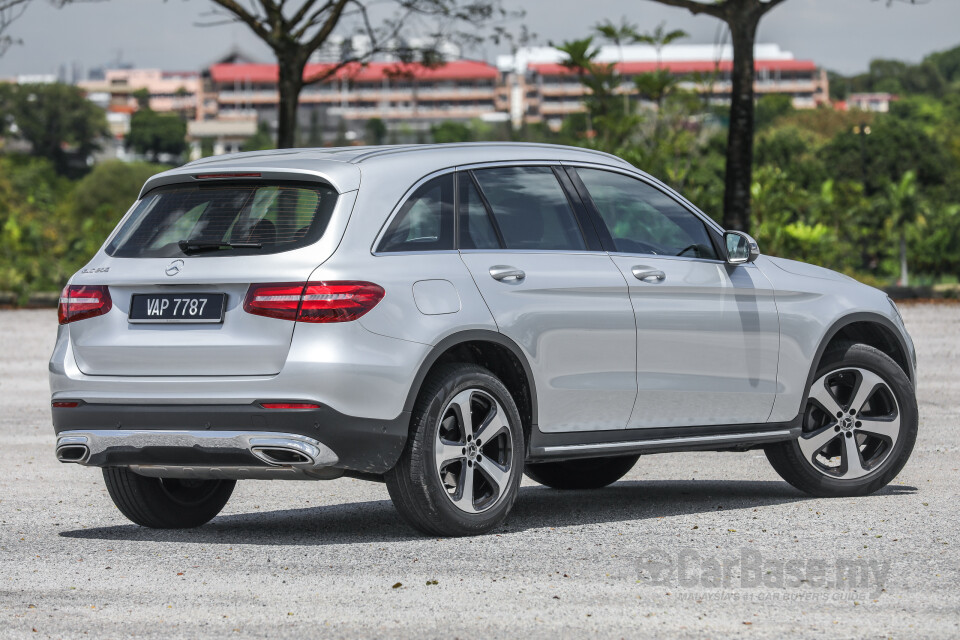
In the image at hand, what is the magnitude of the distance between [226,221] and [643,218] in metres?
2.15

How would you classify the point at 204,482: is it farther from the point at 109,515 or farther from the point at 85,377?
the point at 85,377

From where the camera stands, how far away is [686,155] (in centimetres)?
2677

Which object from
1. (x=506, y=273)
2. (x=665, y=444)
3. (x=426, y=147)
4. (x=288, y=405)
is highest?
(x=426, y=147)

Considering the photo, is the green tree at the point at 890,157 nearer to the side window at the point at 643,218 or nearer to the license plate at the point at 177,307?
the side window at the point at 643,218

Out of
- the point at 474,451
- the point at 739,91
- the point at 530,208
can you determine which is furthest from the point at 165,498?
the point at 739,91

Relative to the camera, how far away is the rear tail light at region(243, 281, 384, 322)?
21.3 feet

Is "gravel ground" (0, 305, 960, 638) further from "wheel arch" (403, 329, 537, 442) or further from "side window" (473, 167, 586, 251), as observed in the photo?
"side window" (473, 167, 586, 251)

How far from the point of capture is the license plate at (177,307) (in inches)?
A: 263

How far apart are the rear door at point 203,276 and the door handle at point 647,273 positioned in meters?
1.58

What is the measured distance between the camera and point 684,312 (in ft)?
25.8

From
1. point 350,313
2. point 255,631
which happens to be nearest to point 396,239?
point 350,313

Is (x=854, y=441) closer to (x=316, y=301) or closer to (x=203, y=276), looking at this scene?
(x=316, y=301)

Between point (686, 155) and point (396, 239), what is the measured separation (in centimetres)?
2036

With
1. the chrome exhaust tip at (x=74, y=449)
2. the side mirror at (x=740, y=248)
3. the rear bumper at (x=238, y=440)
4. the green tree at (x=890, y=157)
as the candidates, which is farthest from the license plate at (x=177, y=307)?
the green tree at (x=890, y=157)
